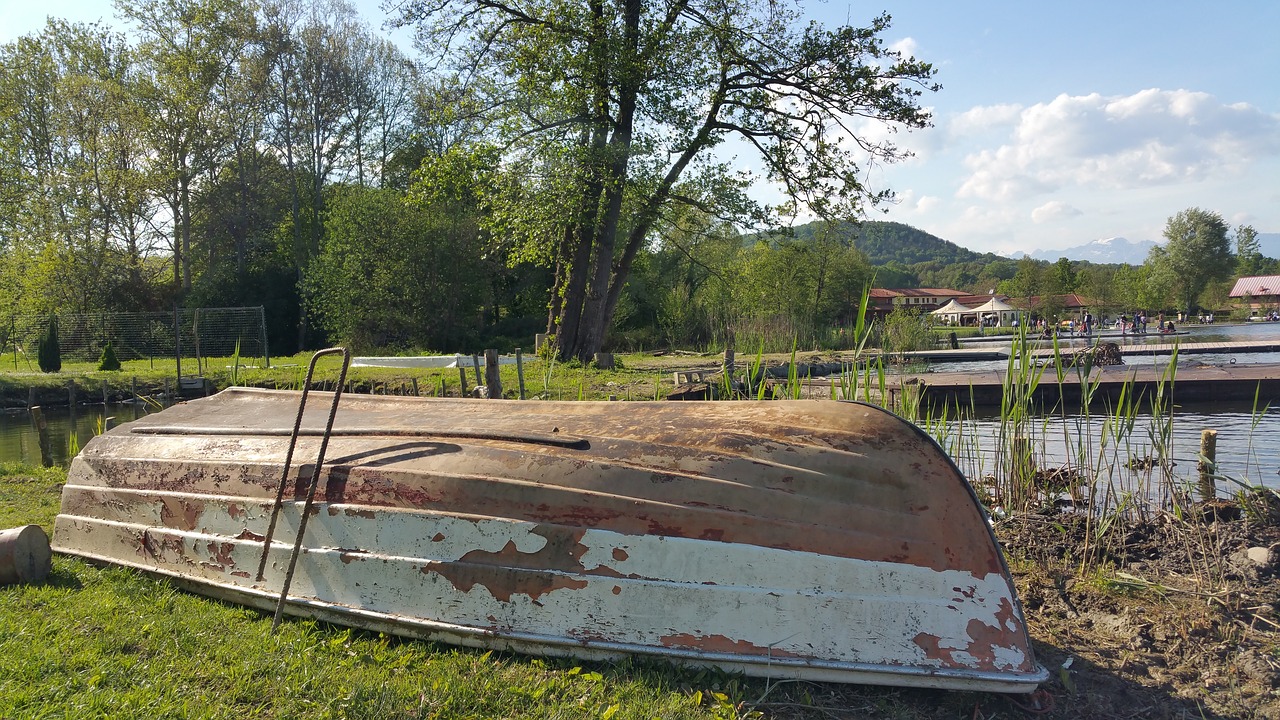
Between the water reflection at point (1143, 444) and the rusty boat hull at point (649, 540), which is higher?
the rusty boat hull at point (649, 540)

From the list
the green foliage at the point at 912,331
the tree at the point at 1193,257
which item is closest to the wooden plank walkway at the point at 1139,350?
the green foliage at the point at 912,331

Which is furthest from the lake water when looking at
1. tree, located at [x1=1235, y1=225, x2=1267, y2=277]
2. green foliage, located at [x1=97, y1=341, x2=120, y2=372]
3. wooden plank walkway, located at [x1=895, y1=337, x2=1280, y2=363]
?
tree, located at [x1=1235, y1=225, x2=1267, y2=277]

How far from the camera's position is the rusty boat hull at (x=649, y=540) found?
10.2ft

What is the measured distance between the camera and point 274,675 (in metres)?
3.34

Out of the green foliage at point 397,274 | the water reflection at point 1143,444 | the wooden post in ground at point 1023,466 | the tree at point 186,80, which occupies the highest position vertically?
the tree at point 186,80

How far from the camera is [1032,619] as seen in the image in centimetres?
416

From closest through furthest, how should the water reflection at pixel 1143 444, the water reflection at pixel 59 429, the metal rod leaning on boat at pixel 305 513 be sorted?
the metal rod leaning on boat at pixel 305 513 → the water reflection at pixel 1143 444 → the water reflection at pixel 59 429

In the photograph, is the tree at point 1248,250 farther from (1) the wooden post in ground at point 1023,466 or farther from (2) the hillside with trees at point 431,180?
(1) the wooden post in ground at point 1023,466

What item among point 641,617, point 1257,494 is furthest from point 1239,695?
point 1257,494

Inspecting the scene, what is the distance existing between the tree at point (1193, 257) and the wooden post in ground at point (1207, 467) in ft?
270

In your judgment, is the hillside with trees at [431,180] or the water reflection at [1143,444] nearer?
the water reflection at [1143,444]

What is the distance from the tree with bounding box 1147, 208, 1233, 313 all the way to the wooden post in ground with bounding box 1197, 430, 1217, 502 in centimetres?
8230

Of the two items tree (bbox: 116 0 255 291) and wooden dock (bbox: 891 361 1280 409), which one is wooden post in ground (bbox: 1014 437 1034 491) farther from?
tree (bbox: 116 0 255 291)

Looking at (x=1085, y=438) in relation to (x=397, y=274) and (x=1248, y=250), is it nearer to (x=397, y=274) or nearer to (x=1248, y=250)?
(x=397, y=274)
